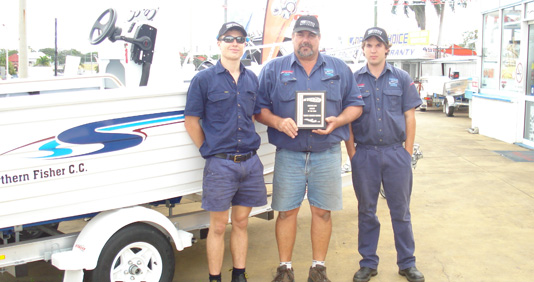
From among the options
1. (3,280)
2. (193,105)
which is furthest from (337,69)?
(3,280)

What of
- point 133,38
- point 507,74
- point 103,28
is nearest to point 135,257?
point 133,38

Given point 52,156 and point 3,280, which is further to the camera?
point 3,280

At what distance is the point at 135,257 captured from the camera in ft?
12.3

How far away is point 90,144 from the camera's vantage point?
11.6 feet

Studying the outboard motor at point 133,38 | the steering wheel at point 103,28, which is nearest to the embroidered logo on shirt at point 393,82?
the outboard motor at point 133,38

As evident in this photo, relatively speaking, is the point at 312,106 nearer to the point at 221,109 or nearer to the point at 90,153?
the point at 221,109

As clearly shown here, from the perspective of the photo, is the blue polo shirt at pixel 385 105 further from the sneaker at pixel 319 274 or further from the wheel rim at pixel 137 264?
the wheel rim at pixel 137 264

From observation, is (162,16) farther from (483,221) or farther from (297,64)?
(483,221)

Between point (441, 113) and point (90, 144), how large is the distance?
1797 centimetres

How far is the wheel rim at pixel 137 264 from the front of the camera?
3676 mm

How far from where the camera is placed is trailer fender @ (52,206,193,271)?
345cm

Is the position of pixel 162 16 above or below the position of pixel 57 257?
above

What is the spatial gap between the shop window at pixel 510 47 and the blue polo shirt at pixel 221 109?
8.66 meters

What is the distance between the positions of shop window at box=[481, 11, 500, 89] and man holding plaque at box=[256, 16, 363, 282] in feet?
30.0
